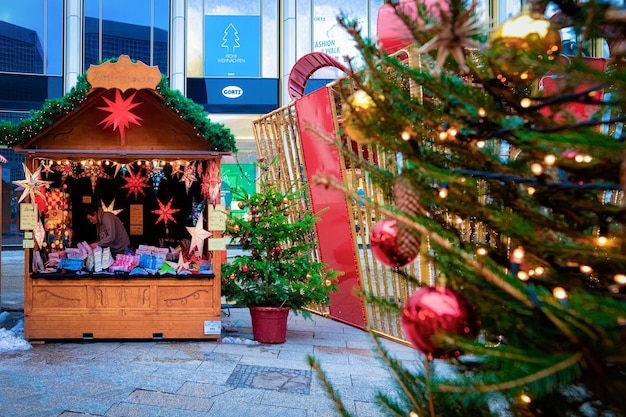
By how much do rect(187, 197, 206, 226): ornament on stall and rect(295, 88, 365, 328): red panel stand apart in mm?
1820

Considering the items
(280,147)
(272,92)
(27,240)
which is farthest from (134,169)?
(272,92)

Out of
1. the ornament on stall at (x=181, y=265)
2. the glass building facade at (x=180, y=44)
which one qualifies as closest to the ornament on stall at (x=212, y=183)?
the ornament on stall at (x=181, y=265)

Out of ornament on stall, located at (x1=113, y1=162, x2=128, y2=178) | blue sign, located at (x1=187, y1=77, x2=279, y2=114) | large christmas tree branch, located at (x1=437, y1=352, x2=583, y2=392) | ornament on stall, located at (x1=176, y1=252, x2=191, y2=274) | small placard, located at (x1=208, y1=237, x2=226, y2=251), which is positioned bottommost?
ornament on stall, located at (x1=176, y1=252, x2=191, y2=274)

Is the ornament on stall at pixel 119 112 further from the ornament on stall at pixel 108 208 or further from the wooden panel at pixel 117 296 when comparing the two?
the wooden panel at pixel 117 296

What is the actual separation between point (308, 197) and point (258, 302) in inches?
109

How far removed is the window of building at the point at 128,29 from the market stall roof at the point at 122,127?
538 inches

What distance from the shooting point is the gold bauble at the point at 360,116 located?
1507 millimetres

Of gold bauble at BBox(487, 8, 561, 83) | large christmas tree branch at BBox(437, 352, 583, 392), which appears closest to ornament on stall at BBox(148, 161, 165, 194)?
gold bauble at BBox(487, 8, 561, 83)

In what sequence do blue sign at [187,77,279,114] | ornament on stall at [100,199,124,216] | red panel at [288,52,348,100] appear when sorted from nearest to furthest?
1. ornament on stall at [100,199,124,216]
2. red panel at [288,52,348,100]
3. blue sign at [187,77,279,114]

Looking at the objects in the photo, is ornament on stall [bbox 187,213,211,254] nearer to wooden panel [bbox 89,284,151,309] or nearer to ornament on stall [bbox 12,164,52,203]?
wooden panel [bbox 89,284,151,309]

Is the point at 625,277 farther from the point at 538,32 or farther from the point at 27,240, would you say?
the point at 27,240

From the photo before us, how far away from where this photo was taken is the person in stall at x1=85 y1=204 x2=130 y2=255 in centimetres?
760

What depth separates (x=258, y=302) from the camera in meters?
6.89

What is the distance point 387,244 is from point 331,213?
6.64 metres
